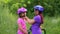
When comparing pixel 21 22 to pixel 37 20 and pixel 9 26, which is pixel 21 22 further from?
pixel 9 26

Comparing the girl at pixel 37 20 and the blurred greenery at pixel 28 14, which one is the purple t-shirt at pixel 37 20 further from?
the blurred greenery at pixel 28 14

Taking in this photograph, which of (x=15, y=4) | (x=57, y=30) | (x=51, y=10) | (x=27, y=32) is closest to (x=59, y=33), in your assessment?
(x=57, y=30)

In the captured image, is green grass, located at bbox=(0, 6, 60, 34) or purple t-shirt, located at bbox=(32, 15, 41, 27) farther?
green grass, located at bbox=(0, 6, 60, 34)

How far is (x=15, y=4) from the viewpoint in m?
15.1

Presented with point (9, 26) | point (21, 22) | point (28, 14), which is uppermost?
point (21, 22)

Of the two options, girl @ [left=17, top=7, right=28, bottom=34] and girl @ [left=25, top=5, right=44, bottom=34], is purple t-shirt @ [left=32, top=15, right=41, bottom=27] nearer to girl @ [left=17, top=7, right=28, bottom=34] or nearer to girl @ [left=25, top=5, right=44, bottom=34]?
girl @ [left=25, top=5, right=44, bottom=34]

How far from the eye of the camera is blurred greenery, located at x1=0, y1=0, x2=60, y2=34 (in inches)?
422

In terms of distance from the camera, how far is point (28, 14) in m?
15.7

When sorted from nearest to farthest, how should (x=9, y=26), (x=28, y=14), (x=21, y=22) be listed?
(x=21, y=22) < (x=9, y=26) < (x=28, y=14)

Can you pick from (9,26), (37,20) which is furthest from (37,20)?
(9,26)

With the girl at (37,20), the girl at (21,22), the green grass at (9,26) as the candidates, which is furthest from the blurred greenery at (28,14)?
the girl at (37,20)

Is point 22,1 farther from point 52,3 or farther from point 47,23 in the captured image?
point 47,23

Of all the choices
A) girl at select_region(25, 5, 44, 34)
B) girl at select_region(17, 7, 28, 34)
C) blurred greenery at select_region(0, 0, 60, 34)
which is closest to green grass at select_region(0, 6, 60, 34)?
blurred greenery at select_region(0, 0, 60, 34)

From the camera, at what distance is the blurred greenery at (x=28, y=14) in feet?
35.2
